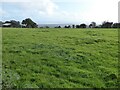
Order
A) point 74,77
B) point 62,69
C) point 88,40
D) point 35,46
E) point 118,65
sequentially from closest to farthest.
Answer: point 74,77, point 62,69, point 118,65, point 35,46, point 88,40

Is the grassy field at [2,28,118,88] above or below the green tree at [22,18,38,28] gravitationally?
below

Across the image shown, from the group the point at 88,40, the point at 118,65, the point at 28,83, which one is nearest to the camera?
the point at 28,83

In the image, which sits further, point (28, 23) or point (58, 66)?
point (28, 23)

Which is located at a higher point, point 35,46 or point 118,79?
point 35,46

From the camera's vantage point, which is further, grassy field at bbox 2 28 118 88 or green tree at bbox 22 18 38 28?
green tree at bbox 22 18 38 28

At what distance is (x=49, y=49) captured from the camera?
16.3 metres

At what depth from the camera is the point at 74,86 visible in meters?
11.0

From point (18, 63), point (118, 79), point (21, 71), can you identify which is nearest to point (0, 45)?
point (18, 63)

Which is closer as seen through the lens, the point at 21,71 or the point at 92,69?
the point at 21,71

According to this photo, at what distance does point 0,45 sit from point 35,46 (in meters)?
2.24

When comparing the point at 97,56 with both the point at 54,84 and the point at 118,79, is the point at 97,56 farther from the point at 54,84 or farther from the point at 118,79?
the point at 54,84

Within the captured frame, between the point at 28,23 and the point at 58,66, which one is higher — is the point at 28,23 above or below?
above

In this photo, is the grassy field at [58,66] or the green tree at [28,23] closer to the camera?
the grassy field at [58,66]

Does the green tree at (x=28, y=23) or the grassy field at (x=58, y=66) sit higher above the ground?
the green tree at (x=28, y=23)
